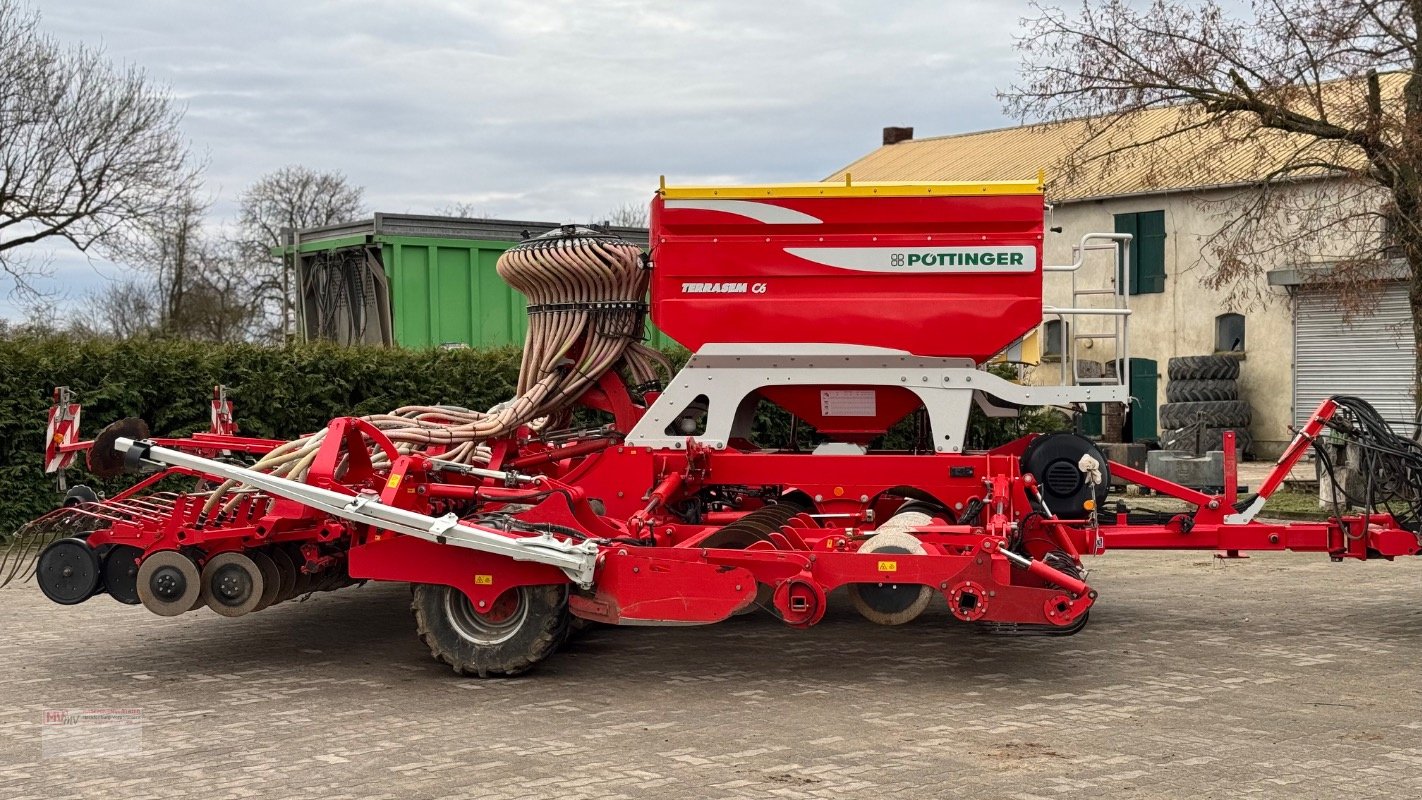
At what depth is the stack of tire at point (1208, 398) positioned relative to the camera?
988 inches

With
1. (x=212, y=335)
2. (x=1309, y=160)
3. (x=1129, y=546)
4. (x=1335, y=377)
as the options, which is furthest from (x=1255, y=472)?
(x=212, y=335)

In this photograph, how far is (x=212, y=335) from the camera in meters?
37.7

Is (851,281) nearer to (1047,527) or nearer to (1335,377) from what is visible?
(1047,527)

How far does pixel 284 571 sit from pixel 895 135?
118 ft

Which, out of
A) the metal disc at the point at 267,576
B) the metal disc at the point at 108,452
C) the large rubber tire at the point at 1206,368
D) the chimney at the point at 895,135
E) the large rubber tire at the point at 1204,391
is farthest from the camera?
the chimney at the point at 895,135

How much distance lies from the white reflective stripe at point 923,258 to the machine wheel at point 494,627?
Result: 7.55 feet

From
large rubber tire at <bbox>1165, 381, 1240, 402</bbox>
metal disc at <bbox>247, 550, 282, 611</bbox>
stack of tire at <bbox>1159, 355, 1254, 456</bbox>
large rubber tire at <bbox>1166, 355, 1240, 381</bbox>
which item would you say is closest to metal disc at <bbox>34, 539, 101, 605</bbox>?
metal disc at <bbox>247, 550, 282, 611</bbox>

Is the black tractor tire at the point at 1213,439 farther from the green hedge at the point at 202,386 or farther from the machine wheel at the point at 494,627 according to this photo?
the machine wheel at the point at 494,627

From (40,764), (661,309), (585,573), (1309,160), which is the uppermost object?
(1309,160)

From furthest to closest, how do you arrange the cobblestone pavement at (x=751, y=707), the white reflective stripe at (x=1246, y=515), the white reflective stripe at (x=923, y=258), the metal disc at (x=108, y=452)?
the white reflective stripe at (x=1246, y=515) → the white reflective stripe at (x=923, y=258) → the metal disc at (x=108, y=452) → the cobblestone pavement at (x=751, y=707)

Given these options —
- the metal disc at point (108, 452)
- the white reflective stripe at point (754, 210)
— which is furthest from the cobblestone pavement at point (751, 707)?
the white reflective stripe at point (754, 210)

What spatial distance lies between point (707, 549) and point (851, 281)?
1.82 m

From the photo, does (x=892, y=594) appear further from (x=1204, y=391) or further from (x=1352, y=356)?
(x=1352, y=356)

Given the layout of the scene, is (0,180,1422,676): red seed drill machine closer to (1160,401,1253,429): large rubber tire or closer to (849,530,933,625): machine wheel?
(849,530,933,625): machine wheel
